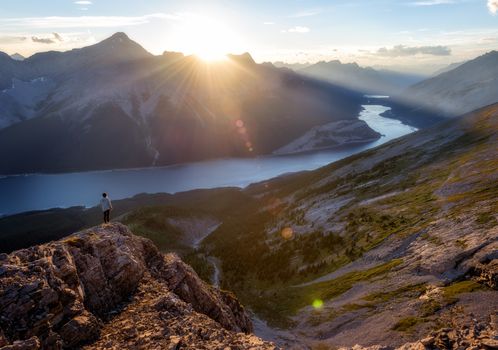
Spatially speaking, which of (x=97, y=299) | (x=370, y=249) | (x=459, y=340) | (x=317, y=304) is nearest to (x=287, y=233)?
(x=370, y=249)

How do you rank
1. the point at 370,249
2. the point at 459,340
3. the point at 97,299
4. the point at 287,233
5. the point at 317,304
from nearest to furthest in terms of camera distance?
1. the point at 459,340
2. the point at 97,299
3. the point at 317,304
4. the point at 370,249
5. the point at 287,233

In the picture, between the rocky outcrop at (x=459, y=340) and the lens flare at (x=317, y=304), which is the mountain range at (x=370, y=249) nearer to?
the rocky outcrop at (x=459, y=340)

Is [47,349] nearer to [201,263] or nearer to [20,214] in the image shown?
[201,263]

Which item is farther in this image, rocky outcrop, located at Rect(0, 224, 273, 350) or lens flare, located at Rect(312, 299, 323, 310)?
lens flare, located at Rect(312, 299, 323, 310)

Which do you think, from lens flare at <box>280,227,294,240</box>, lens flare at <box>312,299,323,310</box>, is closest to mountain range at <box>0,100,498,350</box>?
lens flare at <box>312,299,323,310</box>

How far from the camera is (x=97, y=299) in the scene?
914 inches

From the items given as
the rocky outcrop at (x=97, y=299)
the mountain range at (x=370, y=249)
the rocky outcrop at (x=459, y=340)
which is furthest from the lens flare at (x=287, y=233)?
the rocky outcrop at (x=459, y=340)

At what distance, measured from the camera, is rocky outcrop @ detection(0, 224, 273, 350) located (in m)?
18.1

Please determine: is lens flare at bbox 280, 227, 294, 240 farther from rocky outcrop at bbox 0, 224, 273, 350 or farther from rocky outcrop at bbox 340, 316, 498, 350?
rocky outcrop at bbox 340, 316, 498, 350

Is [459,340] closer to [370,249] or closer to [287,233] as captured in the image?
[370,249]

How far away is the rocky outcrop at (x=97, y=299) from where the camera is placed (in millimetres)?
18062

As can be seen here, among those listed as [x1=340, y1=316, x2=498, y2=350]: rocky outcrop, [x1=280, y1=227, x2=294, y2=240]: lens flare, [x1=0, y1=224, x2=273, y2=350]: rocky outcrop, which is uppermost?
[x1=0, y1=224, x2=273, y2=350]: rocky outcrop

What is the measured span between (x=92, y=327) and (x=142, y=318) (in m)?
2.98

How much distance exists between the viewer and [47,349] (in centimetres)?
1747
